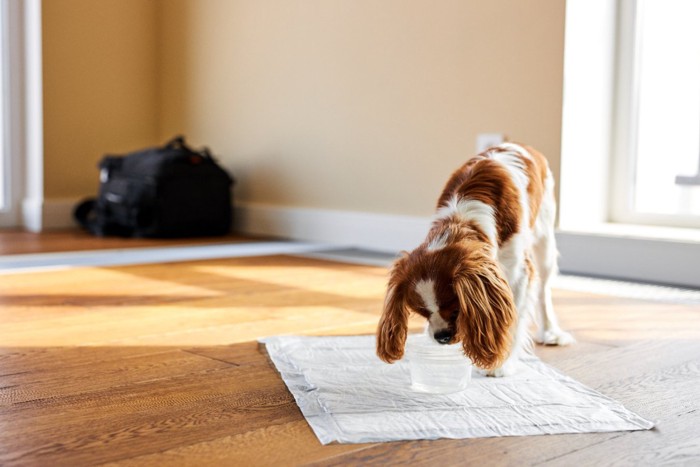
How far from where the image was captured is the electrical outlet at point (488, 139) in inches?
125

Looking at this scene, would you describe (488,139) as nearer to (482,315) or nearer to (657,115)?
(657,115)

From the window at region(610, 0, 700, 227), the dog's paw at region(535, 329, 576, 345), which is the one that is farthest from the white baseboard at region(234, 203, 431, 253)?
the dog's paw at region(535, 329, 576, 345)

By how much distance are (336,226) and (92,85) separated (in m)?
1.82

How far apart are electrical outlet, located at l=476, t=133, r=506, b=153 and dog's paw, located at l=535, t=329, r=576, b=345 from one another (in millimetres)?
1337

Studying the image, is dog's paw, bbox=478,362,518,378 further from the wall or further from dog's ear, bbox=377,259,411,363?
the wall

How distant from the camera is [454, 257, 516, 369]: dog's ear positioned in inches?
52.1

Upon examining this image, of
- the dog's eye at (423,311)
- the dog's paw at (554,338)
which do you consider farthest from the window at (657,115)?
the dog's eye at (423,311)

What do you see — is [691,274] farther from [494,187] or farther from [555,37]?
[494,187]

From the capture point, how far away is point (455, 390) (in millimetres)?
1499

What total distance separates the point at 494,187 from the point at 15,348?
1.08 metres

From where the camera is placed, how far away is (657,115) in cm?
311

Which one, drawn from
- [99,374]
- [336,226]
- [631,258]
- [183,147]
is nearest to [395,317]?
[99,374]

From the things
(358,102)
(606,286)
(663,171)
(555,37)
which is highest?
(555,37)

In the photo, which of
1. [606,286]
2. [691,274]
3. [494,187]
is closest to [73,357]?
[494,187]
